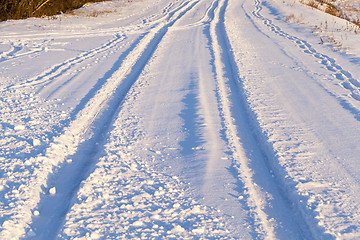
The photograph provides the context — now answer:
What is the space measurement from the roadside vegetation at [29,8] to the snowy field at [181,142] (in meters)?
6.71

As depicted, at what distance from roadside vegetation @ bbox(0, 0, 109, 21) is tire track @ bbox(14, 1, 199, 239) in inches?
405

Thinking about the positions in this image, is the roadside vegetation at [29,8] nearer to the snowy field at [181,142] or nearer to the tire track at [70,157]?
the snowy field at [181,142]

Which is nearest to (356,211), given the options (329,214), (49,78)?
(329,214)

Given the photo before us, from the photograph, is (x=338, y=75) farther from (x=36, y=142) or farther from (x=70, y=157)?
(x=36, y=142)

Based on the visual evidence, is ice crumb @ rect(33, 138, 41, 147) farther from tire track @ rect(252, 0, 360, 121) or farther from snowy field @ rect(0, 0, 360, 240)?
tire track @ rect(252, 0, 360, 121)

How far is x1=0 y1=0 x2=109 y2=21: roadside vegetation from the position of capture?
15.2 meters

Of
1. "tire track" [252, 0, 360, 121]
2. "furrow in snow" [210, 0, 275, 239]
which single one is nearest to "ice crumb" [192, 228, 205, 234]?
"furrow in snow" [210, 0, 275, 239]

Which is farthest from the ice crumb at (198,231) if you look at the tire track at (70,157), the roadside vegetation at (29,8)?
the roadside vegetation at (29,8)

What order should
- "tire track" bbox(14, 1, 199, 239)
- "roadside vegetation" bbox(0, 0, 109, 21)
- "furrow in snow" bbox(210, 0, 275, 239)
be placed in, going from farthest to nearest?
"roadside vegetation" bbox(0, 0, 109, 21) → "tire track" bbox(14, 1, 199, 239) → "furrow in snow" bbox(210, 0, 275, 239)

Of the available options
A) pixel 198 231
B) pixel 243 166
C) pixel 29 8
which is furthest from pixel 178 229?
pixel 29 8

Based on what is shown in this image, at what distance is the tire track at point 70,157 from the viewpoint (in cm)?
317

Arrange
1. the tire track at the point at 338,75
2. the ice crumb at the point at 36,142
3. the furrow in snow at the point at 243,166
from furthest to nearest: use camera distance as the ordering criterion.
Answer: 1. the tire track at the point at 338,75
2. the ice crumb at the point at 36,142
3. the furrow in snow at the point at 243,166

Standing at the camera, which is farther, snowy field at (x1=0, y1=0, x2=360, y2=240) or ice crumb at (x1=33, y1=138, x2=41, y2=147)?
Result: ice crumb at (x1=33, y1=138, x2=41, y2=147)

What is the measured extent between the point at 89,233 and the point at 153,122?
2374 millimetres
